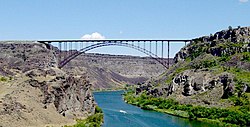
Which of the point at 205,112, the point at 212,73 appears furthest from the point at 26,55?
the point at 205,112

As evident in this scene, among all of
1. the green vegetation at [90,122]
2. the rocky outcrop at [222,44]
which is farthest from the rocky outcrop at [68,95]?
the rocky outcrop at [222,44]

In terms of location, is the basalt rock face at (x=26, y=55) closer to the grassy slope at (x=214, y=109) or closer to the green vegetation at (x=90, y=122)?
the grassy slope at (x=214, y=109)

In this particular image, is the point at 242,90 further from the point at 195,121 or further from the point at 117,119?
the point at 117,119

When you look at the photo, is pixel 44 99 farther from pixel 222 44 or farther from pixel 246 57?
pixel 222 44

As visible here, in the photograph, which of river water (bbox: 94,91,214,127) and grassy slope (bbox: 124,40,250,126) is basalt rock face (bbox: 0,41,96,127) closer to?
river water (bbox: 94,91,214,127)

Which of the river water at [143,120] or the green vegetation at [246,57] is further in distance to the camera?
the green vegetation at [246,57]

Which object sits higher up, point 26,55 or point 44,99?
point 26,55

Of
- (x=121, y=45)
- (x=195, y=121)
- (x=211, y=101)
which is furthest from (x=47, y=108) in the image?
(x=121, y=45)
